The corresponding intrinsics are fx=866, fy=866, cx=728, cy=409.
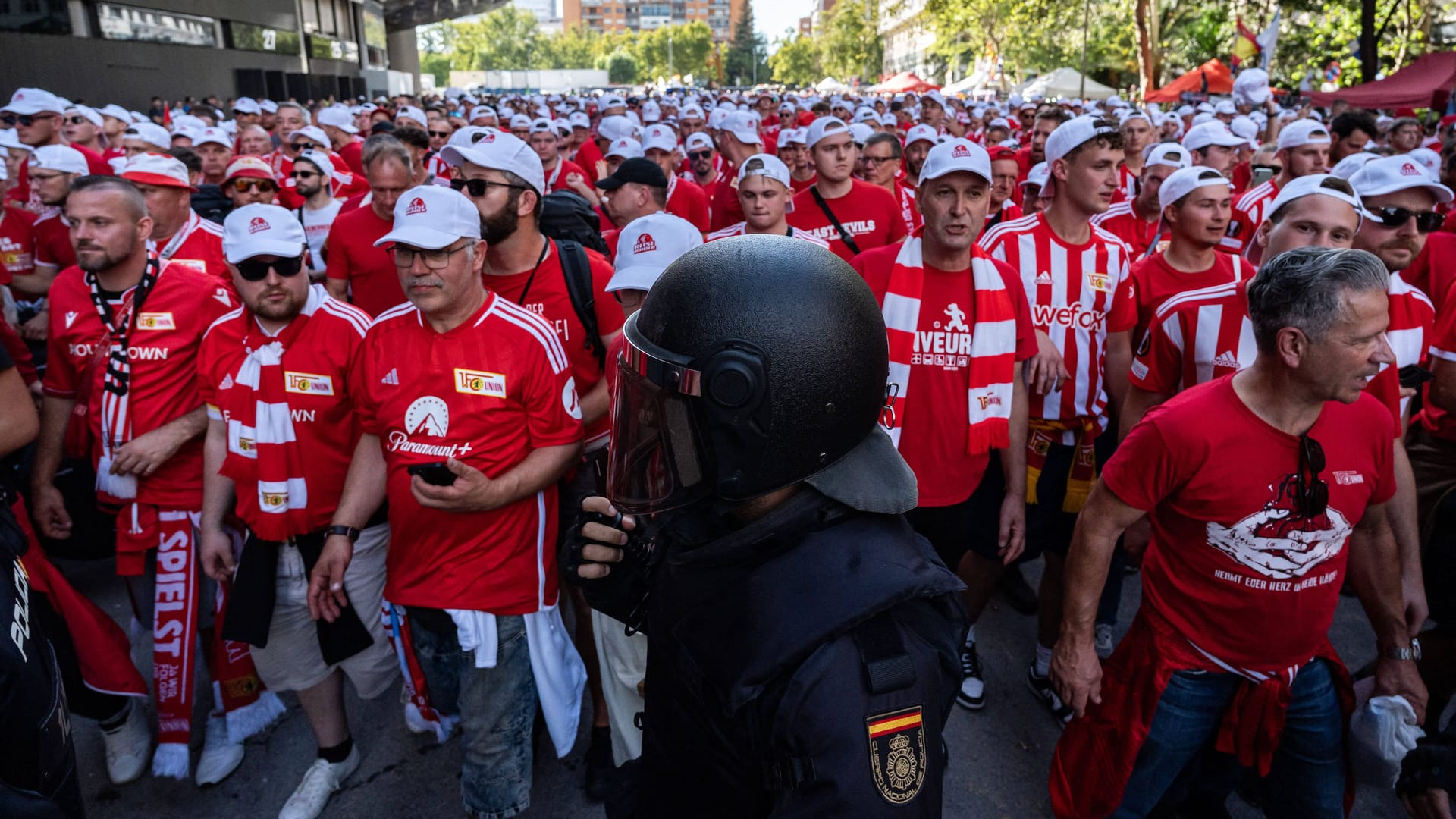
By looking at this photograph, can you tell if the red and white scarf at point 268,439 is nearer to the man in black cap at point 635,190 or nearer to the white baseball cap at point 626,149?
the man in black cap at point 635,190

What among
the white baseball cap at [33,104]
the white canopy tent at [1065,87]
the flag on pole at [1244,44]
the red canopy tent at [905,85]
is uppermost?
the red canopy tent at [905,85]

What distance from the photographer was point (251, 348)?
124 inches

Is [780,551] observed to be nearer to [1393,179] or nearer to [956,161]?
[956,161]

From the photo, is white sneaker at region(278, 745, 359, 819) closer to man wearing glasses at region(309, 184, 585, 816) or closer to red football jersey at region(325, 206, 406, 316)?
man wearing glasses at region(309, 184, 585, 816)

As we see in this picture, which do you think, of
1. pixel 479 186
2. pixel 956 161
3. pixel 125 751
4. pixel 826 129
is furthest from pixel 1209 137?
pixel 125 751

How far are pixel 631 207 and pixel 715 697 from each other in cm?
439

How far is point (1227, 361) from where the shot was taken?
330cm

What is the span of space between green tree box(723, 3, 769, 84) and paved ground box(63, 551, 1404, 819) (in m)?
118

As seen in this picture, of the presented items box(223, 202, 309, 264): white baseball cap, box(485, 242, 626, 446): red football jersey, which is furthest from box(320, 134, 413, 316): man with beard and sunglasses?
box(223, 202, 309, 264): white baseball cap

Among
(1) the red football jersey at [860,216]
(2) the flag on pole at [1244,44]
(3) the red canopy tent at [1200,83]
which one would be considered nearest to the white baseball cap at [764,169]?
(1) the red football jersey at [860,216]

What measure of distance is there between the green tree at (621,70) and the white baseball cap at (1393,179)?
401 feet

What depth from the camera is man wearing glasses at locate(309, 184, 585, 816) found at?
2828 mm

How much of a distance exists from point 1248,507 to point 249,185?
6.54 metres

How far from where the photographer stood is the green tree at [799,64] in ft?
340
